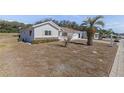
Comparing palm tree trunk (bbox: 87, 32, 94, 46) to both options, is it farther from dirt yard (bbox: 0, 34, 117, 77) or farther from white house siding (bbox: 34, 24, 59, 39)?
dirt yard (bbox: 0, 34, 117, 77)

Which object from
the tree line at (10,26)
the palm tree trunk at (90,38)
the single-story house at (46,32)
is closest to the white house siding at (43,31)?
the single-story house at (46,32)

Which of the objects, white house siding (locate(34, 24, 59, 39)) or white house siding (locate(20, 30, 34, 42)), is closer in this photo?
white house siding (locate(20, 30, 34, 42))

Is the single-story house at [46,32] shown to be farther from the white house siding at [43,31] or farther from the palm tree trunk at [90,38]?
the palm tree trunk at [90,38]

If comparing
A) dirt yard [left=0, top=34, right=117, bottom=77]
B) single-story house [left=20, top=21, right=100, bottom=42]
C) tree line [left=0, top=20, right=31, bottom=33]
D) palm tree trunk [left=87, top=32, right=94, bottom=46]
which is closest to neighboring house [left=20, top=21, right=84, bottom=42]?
single-story house [left=20, top=21, right=100, bottom=42]

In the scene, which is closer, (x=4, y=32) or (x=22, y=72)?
(x=22, y=72)

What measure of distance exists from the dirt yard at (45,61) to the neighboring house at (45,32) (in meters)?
1.08

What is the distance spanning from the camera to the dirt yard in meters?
12.4

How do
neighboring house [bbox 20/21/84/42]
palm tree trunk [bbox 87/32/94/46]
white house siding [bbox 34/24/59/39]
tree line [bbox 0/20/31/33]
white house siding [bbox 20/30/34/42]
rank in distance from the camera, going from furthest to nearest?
palm tree trunk [bbox 87/32/94/46], white house siding [bbox 34/24/59/39], neighboring house [bbox 20/21/84/42], white house siding [bbox 20/30/34/42], tree line [bbox 0/20/31/33]

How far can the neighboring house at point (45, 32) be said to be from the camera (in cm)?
1539

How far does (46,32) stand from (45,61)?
4415 mm
